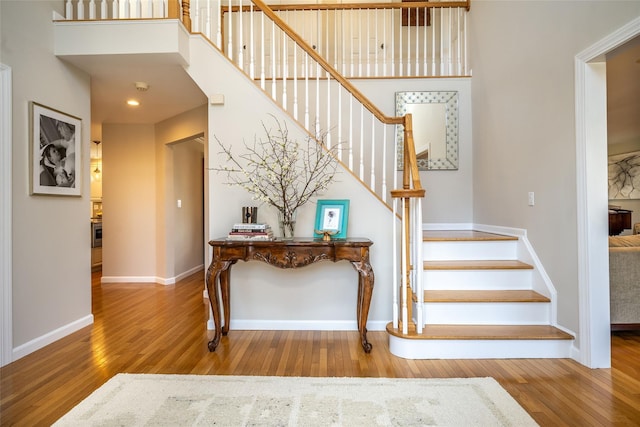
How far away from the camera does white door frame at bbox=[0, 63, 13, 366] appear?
2.29 metres

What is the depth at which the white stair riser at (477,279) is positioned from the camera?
2785 mm

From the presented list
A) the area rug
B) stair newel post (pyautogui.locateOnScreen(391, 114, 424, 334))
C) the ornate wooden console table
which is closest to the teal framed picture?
the ornate wooden console table

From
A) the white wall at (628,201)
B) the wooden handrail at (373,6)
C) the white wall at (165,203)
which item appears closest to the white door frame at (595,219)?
the wooden handrail at (373,6)

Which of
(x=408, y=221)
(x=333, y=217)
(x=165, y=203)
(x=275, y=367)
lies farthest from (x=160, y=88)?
(x=275, y=367)

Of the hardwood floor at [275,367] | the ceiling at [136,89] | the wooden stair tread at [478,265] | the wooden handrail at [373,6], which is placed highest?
the wooden handrail at [373,6]

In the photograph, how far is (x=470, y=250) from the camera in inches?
121

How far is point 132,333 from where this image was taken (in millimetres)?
2914

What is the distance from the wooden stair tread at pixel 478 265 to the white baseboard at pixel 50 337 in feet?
10.4

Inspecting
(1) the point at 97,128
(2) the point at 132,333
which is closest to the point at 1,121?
(2) the point at 132,333

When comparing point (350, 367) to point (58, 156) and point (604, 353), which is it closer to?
point (604, 353)

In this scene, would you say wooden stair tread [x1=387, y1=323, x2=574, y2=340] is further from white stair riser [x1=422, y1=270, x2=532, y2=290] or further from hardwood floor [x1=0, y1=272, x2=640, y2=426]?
white stair riser [x1=422, y1=270, x2=532, y2=290]

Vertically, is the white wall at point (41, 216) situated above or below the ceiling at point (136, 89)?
below

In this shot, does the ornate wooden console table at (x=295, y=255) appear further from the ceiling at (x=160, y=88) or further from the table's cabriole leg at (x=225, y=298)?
the ceiling at (x=160, y=88)

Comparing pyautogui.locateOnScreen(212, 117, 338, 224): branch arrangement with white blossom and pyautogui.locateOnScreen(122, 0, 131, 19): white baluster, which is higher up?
pyautogui.locateOnScreen(122, 0, 131, 19): white baluster
